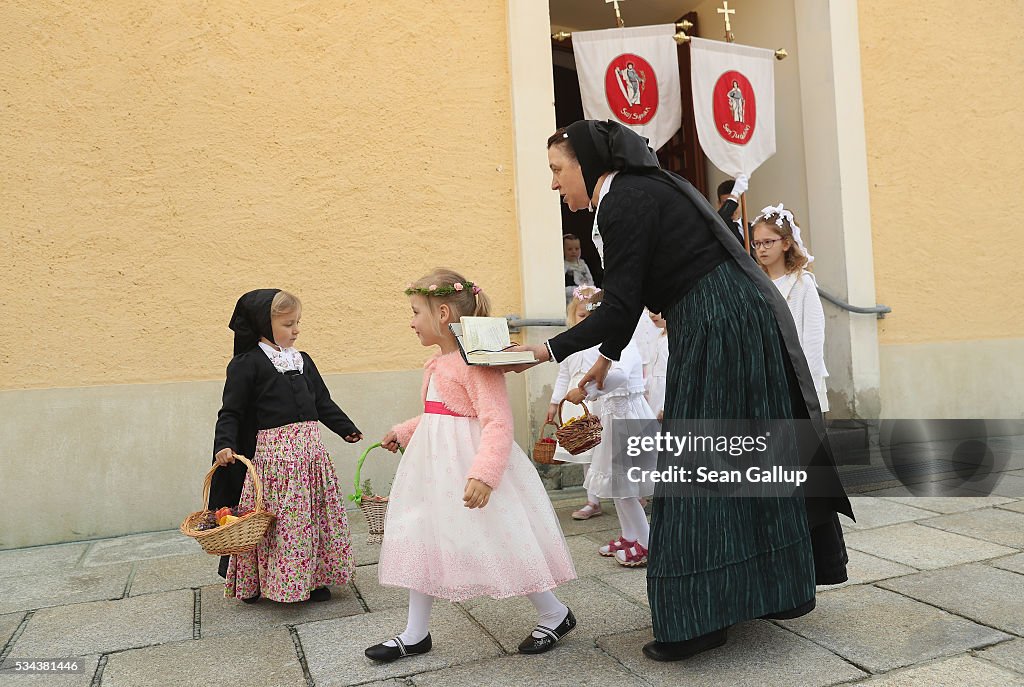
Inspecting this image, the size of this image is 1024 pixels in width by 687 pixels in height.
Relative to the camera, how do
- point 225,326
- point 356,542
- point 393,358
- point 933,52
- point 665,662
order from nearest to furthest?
point 665,662 → point 356,542 → point 225,326 → point 393,358 → point 933,52

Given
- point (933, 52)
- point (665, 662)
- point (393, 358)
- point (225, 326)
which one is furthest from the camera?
point (933, 52)

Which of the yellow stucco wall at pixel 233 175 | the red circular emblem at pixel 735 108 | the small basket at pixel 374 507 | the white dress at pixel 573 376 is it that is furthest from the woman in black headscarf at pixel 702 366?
the red circular emblem at pixel 735 108

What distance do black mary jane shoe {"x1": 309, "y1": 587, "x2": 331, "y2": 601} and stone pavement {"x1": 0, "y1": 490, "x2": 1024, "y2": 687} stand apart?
62 mm

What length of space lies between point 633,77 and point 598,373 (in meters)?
4.33

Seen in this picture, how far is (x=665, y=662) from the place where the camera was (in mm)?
2750

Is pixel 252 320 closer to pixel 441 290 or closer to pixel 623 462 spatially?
pixel 441 290

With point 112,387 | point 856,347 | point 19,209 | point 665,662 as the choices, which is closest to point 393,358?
point 112,387

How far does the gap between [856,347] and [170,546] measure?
5805 millimetres

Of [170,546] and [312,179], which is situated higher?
[312,179]

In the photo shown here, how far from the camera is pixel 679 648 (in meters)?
2.72

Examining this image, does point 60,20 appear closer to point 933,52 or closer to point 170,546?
point 170,546

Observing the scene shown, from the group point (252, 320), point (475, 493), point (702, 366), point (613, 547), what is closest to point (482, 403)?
point (475, 493)

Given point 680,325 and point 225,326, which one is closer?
point 680,325

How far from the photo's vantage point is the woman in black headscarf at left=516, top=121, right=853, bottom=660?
8.77ft
